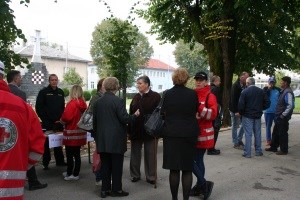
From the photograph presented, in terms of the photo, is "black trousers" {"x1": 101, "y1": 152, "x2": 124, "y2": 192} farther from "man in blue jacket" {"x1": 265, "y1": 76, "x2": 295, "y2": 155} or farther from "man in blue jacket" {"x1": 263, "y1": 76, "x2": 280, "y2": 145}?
"man in blue jacket" {"x1": 263, "y1": 76, "x2": 280, "y2": 145}

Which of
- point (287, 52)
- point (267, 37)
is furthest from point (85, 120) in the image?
point (287, 52)

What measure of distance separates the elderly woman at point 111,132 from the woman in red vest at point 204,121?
1085mm

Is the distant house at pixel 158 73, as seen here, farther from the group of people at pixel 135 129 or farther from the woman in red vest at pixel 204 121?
the woman in red vest at pixel 204 121

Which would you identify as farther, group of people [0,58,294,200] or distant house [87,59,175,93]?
distant house [87,59,175,93]

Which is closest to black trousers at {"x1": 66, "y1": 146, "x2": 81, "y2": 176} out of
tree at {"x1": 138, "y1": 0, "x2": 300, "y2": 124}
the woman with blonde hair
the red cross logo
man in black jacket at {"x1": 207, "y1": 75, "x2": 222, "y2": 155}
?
the woman with blonde hair

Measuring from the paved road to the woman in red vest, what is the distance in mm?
559

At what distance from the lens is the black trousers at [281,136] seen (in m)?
9.37

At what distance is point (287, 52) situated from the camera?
19.3m

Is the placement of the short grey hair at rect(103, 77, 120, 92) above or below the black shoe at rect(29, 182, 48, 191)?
above

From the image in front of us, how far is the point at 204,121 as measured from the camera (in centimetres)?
560

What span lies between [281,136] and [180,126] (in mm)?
5330

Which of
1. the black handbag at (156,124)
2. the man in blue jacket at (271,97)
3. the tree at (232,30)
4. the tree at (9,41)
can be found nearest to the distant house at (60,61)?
the tree at (232,30)

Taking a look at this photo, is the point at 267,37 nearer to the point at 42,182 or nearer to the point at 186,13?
the point at 186,13

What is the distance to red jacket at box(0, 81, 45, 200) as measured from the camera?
2.62 m
